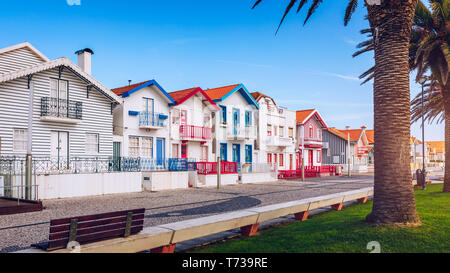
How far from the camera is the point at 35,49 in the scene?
22.8 metres

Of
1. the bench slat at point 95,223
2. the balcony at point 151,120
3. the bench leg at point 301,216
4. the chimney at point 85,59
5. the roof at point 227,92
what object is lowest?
the bench leg at point 301,216

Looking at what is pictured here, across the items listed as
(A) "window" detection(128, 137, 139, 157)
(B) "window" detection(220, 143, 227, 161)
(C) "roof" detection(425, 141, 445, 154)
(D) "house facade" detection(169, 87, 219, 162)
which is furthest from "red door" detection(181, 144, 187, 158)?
(C) "roof" detection(425, 141, 445, 154)

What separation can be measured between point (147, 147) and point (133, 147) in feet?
3.63

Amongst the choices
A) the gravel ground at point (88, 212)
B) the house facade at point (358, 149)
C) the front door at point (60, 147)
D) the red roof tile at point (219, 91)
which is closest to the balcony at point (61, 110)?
the front door at point (60, 147)

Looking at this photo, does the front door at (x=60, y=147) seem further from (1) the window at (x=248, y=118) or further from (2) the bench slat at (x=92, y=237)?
(1) the window at (x=248, y=118)

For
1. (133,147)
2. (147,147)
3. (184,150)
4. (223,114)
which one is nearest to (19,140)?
(133,147)

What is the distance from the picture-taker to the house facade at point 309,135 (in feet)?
146

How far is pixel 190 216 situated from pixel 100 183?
361 inches

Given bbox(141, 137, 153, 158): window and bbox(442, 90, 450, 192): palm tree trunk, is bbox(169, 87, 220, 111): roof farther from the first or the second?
bbox(442, 90, 450, 192): palm tree trunk

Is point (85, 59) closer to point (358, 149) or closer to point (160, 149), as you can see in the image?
point (160, 149)

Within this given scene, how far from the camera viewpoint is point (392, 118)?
8320 mm

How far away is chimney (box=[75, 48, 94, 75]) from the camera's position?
2548 centimetres
